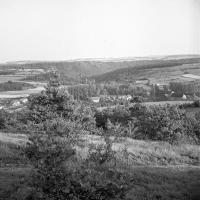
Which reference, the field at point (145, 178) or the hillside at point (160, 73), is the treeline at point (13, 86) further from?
the field at point (145, 178)

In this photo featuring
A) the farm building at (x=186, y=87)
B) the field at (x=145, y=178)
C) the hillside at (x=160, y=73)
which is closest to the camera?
the field at (x=145, y=178)

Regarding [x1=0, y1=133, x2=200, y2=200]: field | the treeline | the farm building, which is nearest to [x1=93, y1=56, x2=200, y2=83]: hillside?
the farm building

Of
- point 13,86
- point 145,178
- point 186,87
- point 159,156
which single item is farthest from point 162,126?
point 13,86

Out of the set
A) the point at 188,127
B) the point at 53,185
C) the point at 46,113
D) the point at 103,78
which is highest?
the point at 53,185

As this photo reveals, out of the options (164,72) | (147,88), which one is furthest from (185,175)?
(164,72)

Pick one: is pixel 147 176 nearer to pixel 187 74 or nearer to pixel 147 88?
pixel 147 88

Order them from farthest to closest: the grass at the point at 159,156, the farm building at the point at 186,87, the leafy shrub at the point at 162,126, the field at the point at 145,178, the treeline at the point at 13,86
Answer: the treeline at the point at 13,86
the farm building at the point at 186,87
the leafy shrub at the point at 162,126
the grass at the point at 159,156
the field at the point at 145,178

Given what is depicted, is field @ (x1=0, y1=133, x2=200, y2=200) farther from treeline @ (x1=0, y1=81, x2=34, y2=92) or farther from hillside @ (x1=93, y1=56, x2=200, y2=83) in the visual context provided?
hillside @ (x1=93, y1=56, x2=200, y2=83)

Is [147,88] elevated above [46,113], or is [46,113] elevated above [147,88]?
[46,113]

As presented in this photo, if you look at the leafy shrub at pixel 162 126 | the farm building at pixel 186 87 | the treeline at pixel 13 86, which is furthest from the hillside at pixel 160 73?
the leafy shrub at pixel 162 126

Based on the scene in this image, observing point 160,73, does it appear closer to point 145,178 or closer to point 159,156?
point 159,156

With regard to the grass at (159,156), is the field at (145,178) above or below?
above
